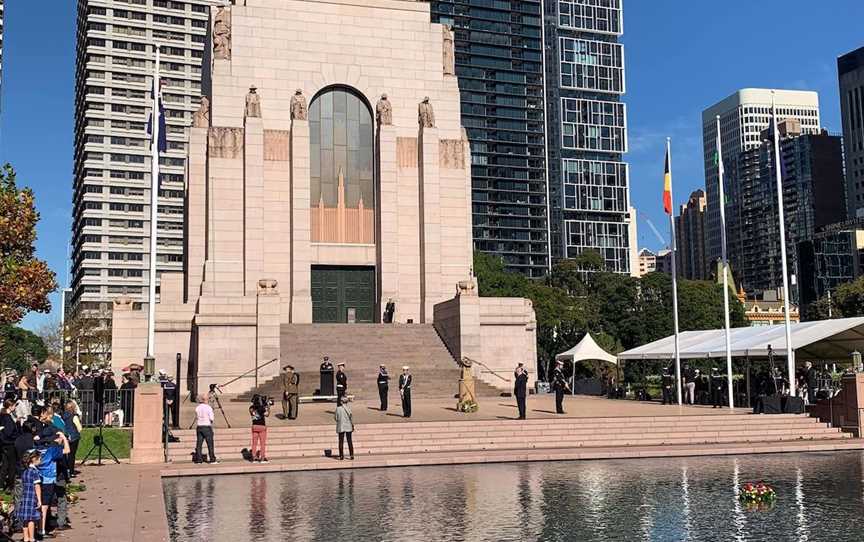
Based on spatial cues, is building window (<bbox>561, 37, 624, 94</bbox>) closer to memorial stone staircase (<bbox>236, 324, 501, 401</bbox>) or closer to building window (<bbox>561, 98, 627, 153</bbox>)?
building window (<bbox>561, 98, 627, 153</bbox>)

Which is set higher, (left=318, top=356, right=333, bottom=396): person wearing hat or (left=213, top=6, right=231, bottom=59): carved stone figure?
(left=213, top=6, right=231, bottom=59): carved stone figure

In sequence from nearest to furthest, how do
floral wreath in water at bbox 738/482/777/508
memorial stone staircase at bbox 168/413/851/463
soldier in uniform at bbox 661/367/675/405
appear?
floral wreath in water at bbox 738/482/777/508 < memorial stone staircase at bbox 168/413/851/463 < soldier in uniform at bbox 661/367/675/405

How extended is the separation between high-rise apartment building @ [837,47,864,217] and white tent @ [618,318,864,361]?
159082mm

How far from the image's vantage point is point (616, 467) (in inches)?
893

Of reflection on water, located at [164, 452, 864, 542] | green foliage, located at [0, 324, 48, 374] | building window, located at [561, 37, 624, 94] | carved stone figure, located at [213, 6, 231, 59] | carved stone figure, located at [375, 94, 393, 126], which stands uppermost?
building window, located at [561, 37, 624, 94]

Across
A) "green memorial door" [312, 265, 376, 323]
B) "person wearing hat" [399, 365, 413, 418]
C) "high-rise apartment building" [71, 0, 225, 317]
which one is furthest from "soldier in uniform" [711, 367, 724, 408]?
"high-rise apartment building" [71, 0, 225, 317]

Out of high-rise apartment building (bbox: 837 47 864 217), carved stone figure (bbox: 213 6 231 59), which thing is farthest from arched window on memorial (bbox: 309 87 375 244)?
high-rise apartment building (bbox: 837 47 864 217)

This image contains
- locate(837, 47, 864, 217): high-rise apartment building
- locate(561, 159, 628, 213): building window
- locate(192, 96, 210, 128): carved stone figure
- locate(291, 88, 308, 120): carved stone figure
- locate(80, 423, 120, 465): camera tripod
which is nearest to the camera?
locate(80, 423, 120, 465): camera tripod

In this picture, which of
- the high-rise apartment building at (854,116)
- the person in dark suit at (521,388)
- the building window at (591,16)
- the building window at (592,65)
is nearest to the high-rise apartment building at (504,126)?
the building window at (592,65)

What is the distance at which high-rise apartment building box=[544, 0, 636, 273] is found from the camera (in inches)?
6885

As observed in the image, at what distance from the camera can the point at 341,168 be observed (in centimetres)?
5238

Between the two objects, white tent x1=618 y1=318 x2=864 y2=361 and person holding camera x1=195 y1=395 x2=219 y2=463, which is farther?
white tent x1=618 y1=318 x2=864 y2=361

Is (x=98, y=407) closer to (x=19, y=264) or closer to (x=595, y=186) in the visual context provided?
(x=19, y=264)

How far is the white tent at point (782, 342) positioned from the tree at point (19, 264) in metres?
29.7
